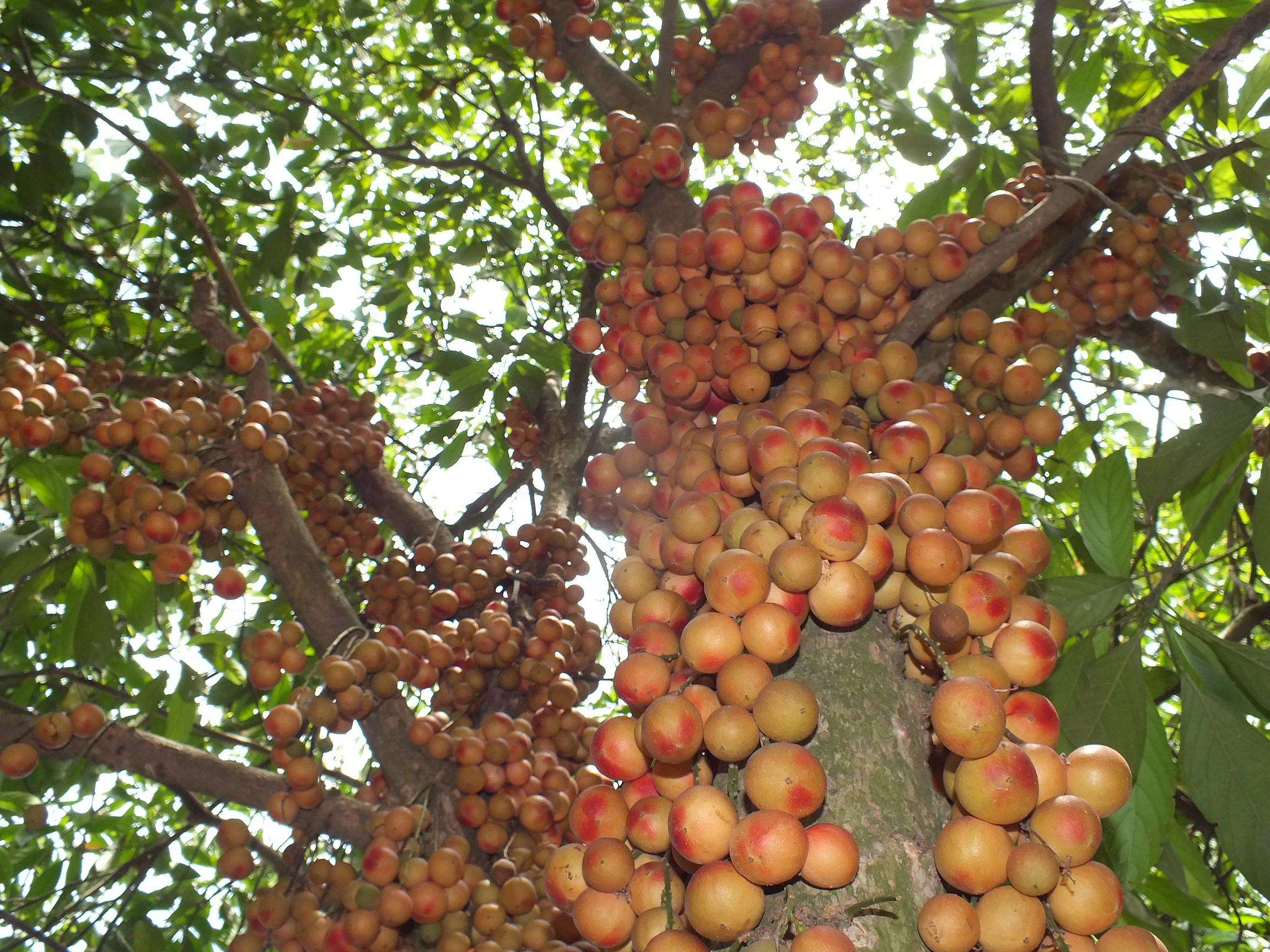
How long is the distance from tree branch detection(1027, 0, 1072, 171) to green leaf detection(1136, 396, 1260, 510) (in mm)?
721

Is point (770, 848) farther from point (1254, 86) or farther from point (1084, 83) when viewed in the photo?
point (1084, 83)

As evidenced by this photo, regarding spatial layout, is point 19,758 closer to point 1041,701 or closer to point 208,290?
point 208,290

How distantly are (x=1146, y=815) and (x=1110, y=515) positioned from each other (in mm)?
535

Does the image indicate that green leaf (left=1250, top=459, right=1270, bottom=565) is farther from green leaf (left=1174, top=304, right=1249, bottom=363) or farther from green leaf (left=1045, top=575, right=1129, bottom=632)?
green leaf (left=1174, top=304, right=1249, bottom=363)

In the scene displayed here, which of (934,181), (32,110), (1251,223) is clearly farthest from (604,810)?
(32,110)

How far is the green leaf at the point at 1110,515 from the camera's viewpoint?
1679mm

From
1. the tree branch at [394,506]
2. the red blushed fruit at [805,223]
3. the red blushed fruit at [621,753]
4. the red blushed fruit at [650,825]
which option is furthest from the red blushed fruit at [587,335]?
the tree branch at [394,506]

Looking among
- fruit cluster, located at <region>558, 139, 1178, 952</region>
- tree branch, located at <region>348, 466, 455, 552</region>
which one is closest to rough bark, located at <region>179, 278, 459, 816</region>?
tree branch, located at <region>348, 466, 455, 552</region>

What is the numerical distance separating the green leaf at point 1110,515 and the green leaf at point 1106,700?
7.2 inches

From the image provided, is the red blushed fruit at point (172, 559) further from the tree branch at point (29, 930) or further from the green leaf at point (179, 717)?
the tree branch at point (29, 930)

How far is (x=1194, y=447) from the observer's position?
1.59 meters

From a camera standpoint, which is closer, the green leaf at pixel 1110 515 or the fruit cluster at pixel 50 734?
the green leaf at pixel 1110 515

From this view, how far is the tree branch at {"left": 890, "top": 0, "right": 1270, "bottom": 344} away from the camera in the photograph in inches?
61.7

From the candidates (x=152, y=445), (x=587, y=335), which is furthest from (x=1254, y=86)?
(x=152, y=445)
